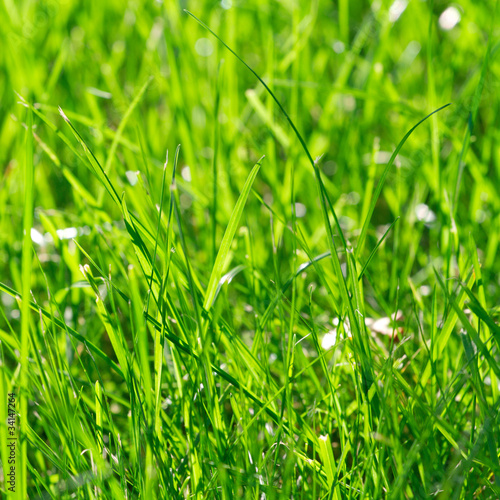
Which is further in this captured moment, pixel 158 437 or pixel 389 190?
pixel 389 190

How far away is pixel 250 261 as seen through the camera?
0.80 meters

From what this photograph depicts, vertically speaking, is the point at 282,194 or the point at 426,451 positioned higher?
the point at 282,194

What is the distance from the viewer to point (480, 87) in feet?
2.72

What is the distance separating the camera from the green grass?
1.95 ft

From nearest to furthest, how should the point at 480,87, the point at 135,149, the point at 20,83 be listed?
the point at 480,87, the point at 135,149, the point at 20,83

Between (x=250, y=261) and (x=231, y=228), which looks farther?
(x=250, y=261)

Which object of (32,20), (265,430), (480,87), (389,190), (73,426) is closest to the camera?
→ (73,426)

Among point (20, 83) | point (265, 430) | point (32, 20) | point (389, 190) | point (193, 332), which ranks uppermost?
point (32, 20)

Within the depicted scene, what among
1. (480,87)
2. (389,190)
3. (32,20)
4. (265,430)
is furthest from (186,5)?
(265,430)

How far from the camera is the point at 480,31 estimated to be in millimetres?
1368

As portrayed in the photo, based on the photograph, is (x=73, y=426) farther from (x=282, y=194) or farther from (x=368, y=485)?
(x=282, y=194)

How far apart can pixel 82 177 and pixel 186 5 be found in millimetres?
706

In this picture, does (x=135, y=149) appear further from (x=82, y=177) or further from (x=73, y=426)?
(x=73, y=426)

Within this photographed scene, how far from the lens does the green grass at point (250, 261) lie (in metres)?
0.59
